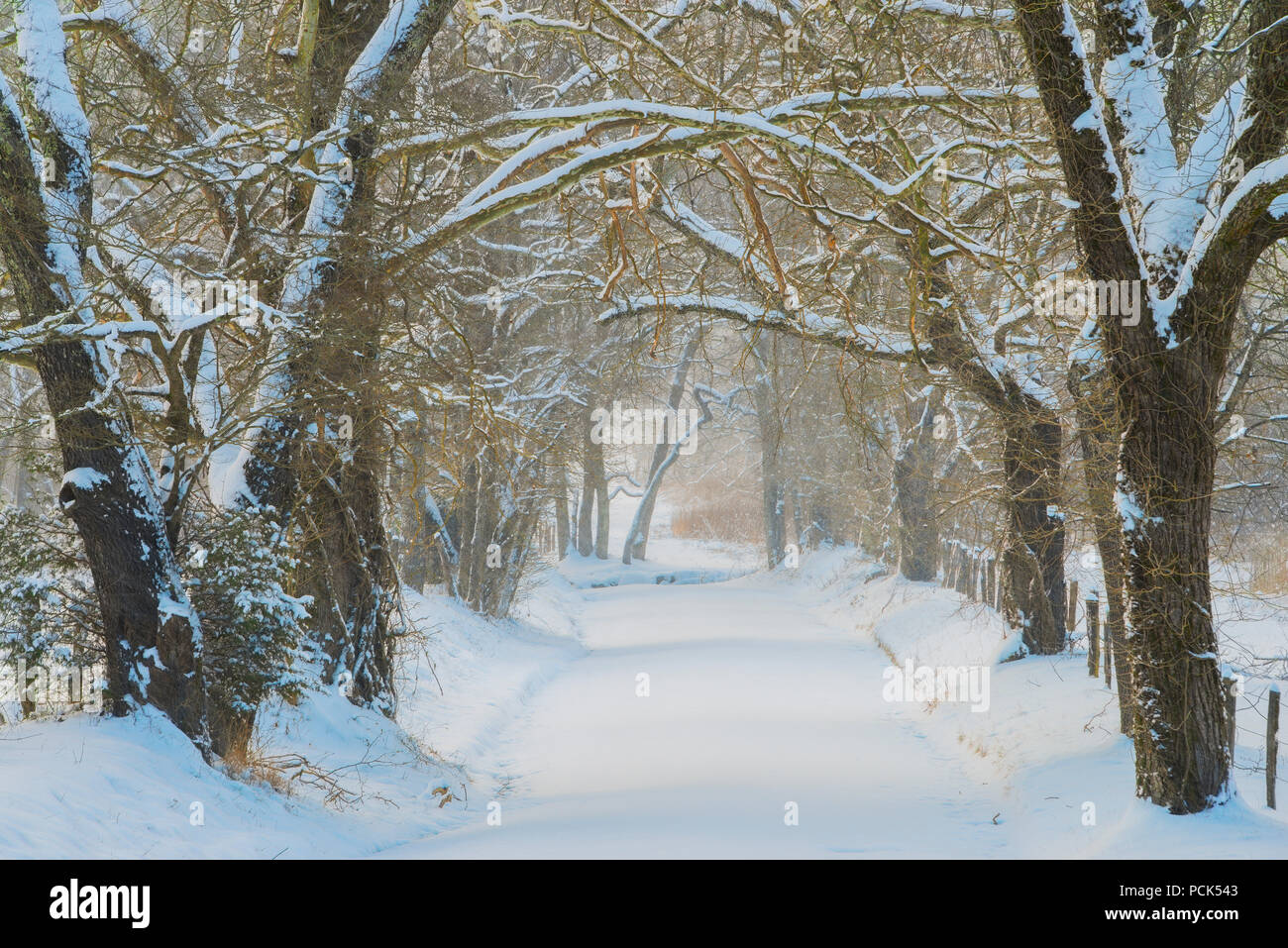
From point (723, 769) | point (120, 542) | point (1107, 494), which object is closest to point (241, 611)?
Answer: point (120, 542)

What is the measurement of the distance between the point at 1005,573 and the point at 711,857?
7.44 m

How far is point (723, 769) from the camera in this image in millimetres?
10273

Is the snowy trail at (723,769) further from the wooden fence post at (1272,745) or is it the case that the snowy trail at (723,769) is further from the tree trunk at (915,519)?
the tree trunk at (915,519)

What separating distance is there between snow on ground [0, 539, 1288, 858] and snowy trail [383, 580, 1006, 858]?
0.12 feet

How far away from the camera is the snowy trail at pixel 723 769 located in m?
7.87

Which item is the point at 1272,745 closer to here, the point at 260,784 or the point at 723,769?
the point at 723,769

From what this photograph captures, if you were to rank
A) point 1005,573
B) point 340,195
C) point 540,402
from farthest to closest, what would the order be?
point 540,402, point 1005,573, point 340,195

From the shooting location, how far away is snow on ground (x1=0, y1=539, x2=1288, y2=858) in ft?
21.6

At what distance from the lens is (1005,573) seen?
13383 millimetres

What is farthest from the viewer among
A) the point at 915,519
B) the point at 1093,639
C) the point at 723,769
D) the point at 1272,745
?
the point at 915,519

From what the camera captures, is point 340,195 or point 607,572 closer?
point 340,195

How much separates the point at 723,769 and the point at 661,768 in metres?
0.61

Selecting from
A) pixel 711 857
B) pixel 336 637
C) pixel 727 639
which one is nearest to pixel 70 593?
pixel 336 637

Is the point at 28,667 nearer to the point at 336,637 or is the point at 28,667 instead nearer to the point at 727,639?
the point at 336,637
